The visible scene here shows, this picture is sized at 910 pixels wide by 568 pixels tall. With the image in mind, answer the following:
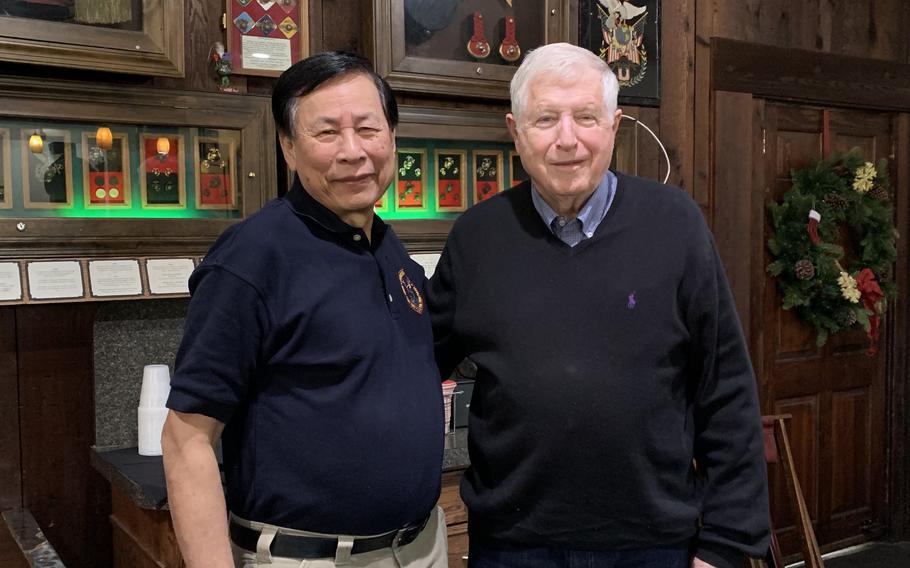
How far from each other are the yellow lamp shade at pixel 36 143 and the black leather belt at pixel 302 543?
1280mm

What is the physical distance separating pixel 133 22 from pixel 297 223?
112 centimetres

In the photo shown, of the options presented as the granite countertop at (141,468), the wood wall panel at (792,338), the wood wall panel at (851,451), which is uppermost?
the wood wall panel at (792,338)

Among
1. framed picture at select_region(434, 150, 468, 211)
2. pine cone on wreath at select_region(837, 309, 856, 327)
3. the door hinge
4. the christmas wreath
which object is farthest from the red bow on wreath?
framed picture at select_region(434, 150, 468, 211)

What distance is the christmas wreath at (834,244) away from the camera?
3744 mm

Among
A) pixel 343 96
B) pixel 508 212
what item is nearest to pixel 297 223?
pixel 343 96

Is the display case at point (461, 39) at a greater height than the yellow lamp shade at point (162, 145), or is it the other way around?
the display case at point (461, 39)

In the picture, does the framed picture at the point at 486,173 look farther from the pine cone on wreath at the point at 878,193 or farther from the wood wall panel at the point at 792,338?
the pine cone on wreath at the point at 878,193

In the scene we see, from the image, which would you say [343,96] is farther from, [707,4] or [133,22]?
[707,4]

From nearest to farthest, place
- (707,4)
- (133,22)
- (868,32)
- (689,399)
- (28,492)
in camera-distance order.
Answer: (689,399) → (133,22) → (28,492) → (707,4) → (868,32)

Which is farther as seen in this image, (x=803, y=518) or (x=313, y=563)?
(x=803, y=518)

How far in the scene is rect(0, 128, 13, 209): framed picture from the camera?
216 cm

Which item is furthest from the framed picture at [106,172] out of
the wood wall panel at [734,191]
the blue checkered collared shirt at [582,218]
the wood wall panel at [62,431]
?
the wood wall panel at [734,191]

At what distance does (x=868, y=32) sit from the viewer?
406 centimetres

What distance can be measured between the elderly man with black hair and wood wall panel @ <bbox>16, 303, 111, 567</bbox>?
121 cm
